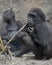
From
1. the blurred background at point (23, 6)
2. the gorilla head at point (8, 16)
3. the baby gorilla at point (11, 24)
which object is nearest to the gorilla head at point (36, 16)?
the baby gorilla at point (11, 24)

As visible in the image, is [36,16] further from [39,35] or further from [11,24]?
[11,24]

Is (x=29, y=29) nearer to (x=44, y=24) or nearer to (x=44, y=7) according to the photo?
(x=44, y=24)

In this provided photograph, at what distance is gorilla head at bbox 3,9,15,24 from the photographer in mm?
11764

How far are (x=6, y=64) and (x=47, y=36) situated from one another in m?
1.59

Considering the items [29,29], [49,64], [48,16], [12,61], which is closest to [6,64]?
[12,61]

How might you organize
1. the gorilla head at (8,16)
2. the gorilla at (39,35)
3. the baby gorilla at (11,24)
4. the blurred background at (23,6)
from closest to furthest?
the gorilla at (39,35) < the baby gorilla at (11,24) < the gorilla head at (8,16) < the blurred background at (23,6)

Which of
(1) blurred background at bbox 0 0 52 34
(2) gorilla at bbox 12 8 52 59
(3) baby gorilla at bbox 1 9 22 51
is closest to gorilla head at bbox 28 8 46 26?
(2) gorilla at bbox 12 8 52 59

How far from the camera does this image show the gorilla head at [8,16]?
38.6 ft

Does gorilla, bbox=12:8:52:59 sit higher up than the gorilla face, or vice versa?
the gorilla face

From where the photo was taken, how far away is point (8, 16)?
466 inches

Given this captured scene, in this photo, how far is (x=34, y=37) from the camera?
9094mm

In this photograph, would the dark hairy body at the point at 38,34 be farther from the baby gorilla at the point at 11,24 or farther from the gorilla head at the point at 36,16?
the baby gorilla at the point at 11,24

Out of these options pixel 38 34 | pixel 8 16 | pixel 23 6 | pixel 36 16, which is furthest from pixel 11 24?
pixel 38 34

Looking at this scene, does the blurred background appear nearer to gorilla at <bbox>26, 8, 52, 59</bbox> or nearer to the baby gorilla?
the baby gorilla
